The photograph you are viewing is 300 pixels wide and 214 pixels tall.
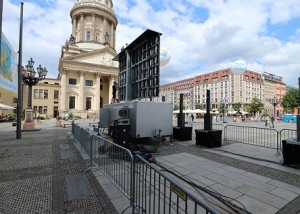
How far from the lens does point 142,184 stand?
3391 millimetres

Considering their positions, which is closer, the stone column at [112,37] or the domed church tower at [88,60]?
the domed church tower at [88,60]

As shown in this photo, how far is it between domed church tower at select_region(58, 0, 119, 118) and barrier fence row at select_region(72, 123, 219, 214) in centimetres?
4679

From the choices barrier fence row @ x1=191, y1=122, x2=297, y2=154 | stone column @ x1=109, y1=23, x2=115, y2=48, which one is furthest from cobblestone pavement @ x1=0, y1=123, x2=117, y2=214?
stone column @ x1=109, y1=23, x2=115, y2=48

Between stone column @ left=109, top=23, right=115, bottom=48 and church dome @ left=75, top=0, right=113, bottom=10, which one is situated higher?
church dome @ left=75, top=0, right=113, bottom=10

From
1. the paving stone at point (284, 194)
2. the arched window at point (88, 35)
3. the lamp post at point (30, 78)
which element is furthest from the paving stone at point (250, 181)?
the arched window at point (88, 35)

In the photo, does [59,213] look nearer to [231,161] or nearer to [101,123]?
[231,161]

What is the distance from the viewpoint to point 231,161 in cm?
689

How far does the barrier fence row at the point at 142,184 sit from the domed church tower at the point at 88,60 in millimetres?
46785

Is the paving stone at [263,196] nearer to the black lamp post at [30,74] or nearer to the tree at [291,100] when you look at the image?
the black lamp post at [30,74]

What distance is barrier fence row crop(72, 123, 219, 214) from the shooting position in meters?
2.40

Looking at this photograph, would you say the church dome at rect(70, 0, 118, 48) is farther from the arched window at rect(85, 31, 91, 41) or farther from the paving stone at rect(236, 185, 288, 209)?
the paving stone at rect(236, 185, 288, 209)

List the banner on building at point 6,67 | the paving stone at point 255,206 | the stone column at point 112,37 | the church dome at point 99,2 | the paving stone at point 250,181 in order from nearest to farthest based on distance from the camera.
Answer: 1. the paving stone at point 255,206
2. the paving stone at point 250,181
3. the banner on building at point 6,67
4. the church dome at point 99,2
5. the stone column at point 112,37

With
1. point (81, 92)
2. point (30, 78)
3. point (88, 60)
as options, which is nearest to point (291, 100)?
point (88, 60)

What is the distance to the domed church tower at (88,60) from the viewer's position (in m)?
51.1
